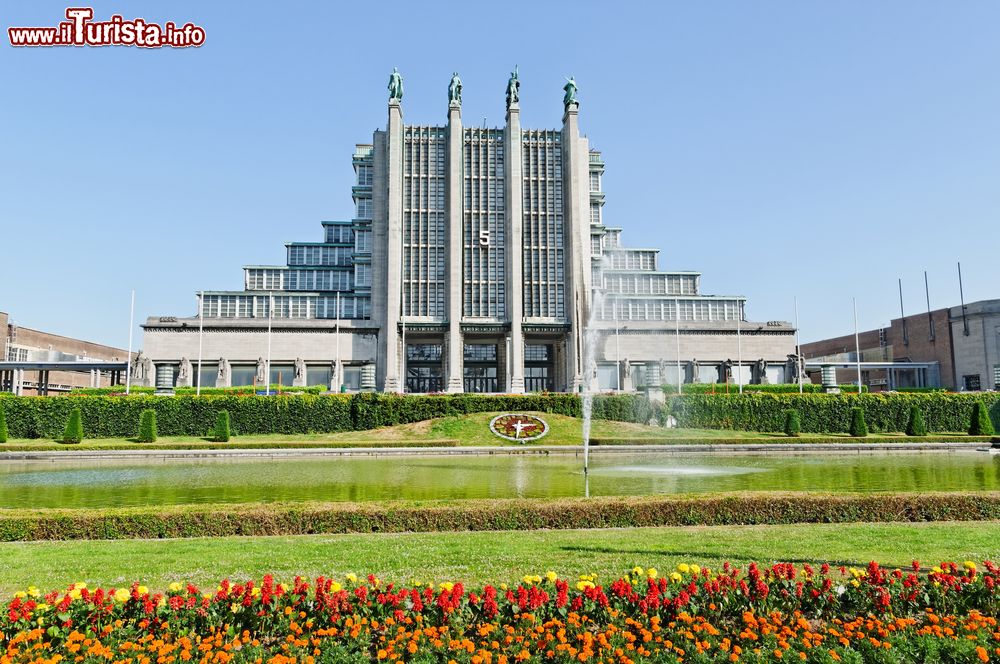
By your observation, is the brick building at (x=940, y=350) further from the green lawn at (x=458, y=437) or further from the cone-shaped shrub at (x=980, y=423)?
the green lawn at (x=458, y=437)

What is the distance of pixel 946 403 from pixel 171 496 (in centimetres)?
4490

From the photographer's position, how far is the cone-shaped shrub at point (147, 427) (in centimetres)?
3606

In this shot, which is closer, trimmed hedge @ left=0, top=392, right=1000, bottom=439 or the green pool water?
the green pool water

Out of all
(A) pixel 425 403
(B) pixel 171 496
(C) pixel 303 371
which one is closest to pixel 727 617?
(B) pixel 171 496

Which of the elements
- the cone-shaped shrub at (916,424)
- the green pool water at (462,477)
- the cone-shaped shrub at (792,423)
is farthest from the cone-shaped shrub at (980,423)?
the green pool water at (462,477)

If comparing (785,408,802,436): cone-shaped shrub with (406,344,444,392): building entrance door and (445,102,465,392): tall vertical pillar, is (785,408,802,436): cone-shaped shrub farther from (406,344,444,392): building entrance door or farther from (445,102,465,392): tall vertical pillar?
(406,344,444,392): building entrance door

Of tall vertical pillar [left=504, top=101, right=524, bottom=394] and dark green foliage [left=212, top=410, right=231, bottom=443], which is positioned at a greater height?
tall vertical pillar [left=504, top=101, right=524, bottom=394]

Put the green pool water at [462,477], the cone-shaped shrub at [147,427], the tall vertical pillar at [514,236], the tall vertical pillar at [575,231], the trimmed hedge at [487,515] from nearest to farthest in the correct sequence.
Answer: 1. the trimmed hedge at [487,515]
2. the green pool water at [462,477]
3. the cone-shaped shrub at [147,427]
4. the tall vertical pillar at [575,231]
5. the tall vertical pillar at [514,236]

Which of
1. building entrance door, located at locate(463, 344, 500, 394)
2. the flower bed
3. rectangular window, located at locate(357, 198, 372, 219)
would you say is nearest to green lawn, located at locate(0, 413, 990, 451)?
the flower bed

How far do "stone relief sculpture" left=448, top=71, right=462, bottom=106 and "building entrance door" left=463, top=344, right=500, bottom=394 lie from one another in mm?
28197

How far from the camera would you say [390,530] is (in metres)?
11.4

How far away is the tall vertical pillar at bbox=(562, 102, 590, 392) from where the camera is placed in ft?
223

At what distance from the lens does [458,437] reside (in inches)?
1377

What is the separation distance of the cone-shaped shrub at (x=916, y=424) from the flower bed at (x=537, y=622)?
36.6 metres
